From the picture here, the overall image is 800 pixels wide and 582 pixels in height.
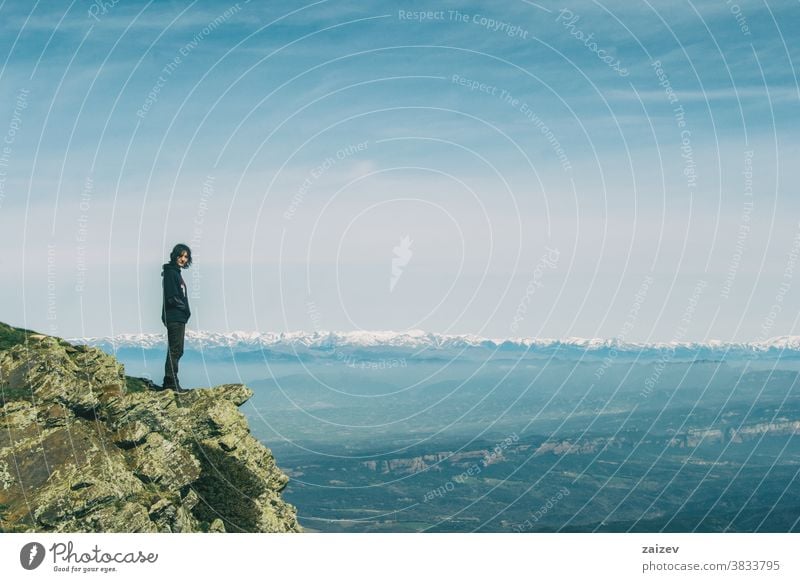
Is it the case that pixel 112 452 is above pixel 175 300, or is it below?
below

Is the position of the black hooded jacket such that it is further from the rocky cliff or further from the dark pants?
the rocky cliff

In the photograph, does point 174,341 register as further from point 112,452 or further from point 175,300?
point 112,452

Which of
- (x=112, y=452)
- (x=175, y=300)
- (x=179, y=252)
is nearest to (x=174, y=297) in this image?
(x=175, y=300)

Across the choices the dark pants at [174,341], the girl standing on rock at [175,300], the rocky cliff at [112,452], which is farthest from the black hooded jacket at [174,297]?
the rocky cliff at [112,452]

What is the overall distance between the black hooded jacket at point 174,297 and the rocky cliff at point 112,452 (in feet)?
11.1

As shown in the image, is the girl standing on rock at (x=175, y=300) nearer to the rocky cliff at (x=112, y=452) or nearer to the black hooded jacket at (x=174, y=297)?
the black hooded jacket at (x=174, y=297)

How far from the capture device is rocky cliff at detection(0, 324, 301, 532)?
2673cm

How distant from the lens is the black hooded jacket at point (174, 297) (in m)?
30.8

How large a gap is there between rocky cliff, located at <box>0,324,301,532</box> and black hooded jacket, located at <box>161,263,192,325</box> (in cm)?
340

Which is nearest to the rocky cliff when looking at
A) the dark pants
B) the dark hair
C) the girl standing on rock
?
the dark pants

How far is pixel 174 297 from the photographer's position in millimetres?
31109

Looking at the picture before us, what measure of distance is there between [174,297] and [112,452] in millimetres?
6445
